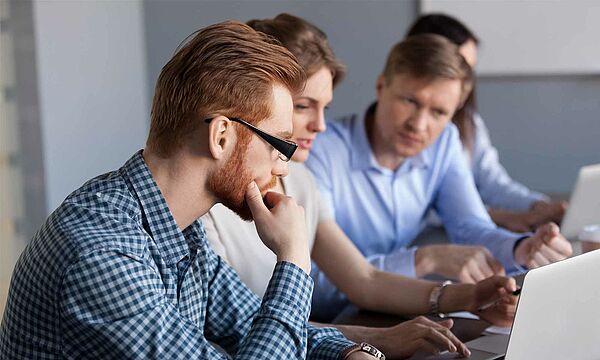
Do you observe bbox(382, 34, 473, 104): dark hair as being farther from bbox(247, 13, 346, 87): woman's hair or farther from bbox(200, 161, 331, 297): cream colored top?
bbox(200, 161, 331, 297): cream colored top

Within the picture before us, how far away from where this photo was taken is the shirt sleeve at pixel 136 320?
1.18 m

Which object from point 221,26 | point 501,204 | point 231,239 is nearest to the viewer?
point 221,26

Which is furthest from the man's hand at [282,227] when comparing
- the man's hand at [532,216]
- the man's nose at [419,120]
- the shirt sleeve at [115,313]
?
the man's hand at [532,216]

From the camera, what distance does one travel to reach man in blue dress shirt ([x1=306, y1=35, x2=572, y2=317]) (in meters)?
A: 2.52

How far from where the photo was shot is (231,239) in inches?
75.0

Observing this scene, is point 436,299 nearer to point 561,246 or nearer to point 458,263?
point 458,263

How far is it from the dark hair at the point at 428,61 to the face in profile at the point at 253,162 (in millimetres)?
1155

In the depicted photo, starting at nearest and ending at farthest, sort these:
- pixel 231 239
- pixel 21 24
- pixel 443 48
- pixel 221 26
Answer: pixel 221 26 < pixel 231 239 < pixel 443 48 < pixel 21 24

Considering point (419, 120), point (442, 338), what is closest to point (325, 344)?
point (442, 338)

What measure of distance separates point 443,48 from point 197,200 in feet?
4.46

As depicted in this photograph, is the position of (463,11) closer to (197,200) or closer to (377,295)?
(377,295)

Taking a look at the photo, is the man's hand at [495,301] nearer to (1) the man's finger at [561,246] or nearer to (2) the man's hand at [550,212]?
(1) the man's finger at [561,246]

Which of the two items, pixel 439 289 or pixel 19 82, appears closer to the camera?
pixel 439 289

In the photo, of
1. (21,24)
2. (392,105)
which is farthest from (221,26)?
(21,24)
